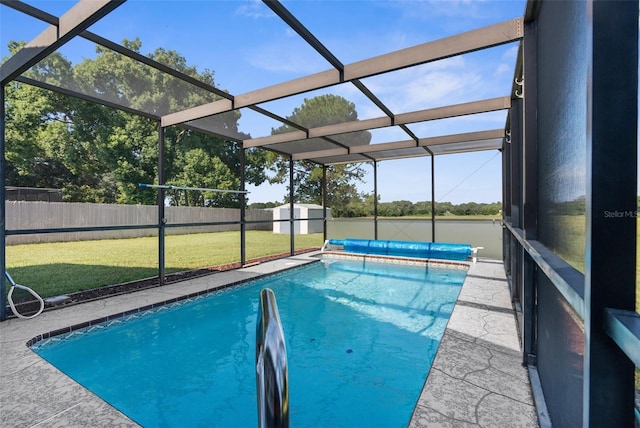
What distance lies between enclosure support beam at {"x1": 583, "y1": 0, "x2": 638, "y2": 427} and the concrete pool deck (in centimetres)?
138

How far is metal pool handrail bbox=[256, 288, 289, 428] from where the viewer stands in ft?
2.27

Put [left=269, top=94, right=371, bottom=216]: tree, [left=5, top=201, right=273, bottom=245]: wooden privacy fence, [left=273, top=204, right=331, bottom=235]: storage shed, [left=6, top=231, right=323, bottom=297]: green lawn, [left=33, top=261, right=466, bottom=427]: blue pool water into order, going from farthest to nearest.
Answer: [left=269, top=94, right=371, bottom=216]: tree → [left=273, top=204, right=331, bottom=235]: storage shed → [left=5, top=201, right=273, bottom=245]: wooden privacy fence → [left=6, top=231, right=323, bottom=297]: green lawn → [left=33, top=261, right=466, bottom=427]: blue pool water

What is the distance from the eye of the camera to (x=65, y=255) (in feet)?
28.5

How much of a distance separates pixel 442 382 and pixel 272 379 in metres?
2.06

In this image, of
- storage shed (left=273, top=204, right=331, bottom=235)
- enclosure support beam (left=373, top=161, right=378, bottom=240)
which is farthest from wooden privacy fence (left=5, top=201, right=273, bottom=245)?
enclosure support beam (left=373, top=161, right=378, bottom=240)

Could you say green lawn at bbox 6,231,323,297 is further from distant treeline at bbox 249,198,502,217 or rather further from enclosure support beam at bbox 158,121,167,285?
distant treeline at bbox 249,198,502,217

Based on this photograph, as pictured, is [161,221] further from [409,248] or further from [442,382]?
[409,248]

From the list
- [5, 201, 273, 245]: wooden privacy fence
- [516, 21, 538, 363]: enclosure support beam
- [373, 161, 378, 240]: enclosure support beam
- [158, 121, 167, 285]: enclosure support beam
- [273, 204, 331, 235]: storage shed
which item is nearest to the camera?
[516, 21, 538, 363]: enclosure support beam

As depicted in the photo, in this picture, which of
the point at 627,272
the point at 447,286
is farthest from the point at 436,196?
the point at 627,272

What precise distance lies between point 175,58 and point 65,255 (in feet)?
26.8

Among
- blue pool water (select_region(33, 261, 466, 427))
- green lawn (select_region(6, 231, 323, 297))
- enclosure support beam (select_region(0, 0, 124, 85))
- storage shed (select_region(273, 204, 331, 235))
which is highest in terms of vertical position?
enclosure support beam (select_region(0, 0, 124, 85))

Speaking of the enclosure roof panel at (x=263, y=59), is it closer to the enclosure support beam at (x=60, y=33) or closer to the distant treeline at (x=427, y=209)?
the enclosure support beam at (x=60, y=33)

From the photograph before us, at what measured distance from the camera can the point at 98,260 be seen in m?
8.21

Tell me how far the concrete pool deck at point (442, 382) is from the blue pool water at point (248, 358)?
0.33 metres
